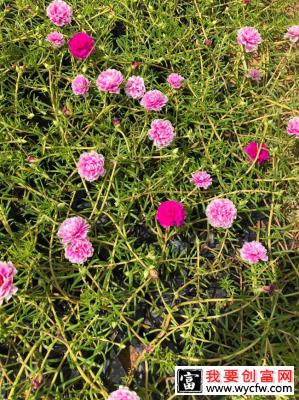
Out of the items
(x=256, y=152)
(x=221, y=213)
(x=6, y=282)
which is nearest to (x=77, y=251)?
(x=6, y=282)

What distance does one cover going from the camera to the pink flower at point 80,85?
191 centimetres

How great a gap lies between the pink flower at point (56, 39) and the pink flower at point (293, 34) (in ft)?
4.08

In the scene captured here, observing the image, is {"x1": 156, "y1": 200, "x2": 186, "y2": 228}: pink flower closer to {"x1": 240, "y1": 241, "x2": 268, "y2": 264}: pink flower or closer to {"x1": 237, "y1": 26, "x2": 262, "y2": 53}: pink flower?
{"x1": 240, "y1": 241, "x2": 268, "y2": 264}: pink flower

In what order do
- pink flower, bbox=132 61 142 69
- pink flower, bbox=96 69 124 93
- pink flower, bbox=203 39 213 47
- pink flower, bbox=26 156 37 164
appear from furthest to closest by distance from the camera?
pink flower, bbox=203 39 213 47
pink flower, bbox=132 61 142 69
pink flower, bbox=96 69 124 93
pink flower, bbox=26 156 37 164

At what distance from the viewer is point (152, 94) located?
1872 mm

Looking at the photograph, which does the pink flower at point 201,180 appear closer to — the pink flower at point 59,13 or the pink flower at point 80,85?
the pink flower at point 80,85

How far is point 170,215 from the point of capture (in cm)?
161

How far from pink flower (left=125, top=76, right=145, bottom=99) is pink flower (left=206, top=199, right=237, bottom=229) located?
653mm

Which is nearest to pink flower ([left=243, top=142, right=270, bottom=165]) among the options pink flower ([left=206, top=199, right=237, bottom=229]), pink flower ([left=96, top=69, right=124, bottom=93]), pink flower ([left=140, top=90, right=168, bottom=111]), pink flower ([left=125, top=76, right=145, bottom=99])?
pink flower ([left=206, top=199, right=237, bottom=229])

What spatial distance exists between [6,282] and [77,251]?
0.29 meters

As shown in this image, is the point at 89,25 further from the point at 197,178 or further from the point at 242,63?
the point at 197,178

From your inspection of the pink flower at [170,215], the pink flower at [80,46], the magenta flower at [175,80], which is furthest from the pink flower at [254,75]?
the pink flower at [170,215]

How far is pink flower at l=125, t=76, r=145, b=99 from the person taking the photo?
1.94 meters

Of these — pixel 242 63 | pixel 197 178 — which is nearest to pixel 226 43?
pixel 242 63
